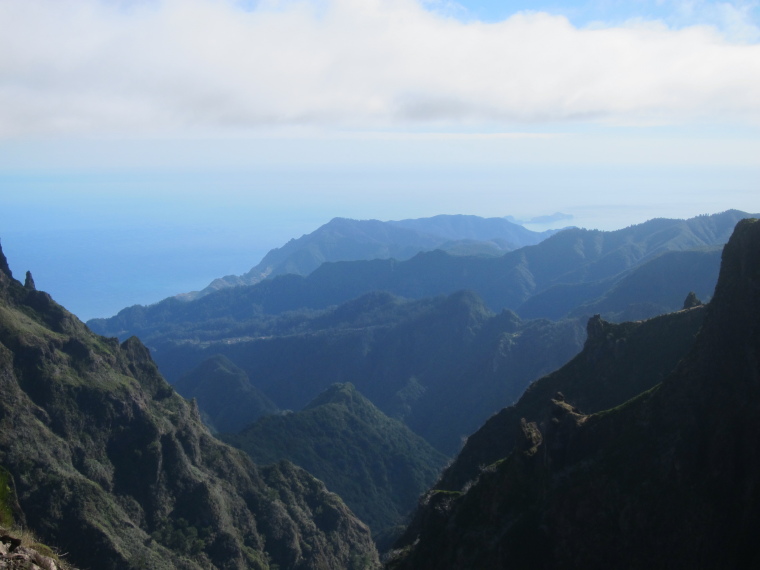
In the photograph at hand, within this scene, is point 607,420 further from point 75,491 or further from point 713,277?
point 713,277

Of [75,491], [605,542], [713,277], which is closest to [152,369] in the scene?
[75,491]

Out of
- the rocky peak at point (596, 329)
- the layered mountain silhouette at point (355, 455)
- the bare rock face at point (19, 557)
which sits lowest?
the layered mountain silhouette at point (355, 455)

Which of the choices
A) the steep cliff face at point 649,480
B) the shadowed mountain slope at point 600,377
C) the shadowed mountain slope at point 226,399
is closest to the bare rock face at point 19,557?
the steep cliff face at point 649,480

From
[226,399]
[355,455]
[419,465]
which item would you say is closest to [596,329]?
[419,465]

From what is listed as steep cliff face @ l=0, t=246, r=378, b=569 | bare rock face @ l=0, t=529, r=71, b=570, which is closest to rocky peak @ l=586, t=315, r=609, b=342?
steep cliff face @ l=0, t=246, r=378, b=569

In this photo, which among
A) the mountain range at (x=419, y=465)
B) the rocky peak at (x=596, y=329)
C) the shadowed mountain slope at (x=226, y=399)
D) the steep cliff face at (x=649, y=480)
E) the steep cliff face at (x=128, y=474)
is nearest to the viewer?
the steep cliff face at (x=649, y=480)

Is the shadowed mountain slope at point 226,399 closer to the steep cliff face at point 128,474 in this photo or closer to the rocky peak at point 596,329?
the steep cliff face at point 128,474
